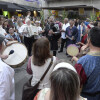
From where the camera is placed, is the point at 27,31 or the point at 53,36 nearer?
the point at 53,36

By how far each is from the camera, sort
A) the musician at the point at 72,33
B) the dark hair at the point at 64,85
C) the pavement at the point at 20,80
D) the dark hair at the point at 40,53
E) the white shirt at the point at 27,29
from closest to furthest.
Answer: the dark hair at the point at 64,85, the dark hair at the point at 40,53, the pavement at the point at 20,80, the white shirt at the point at 27,29, the musician at the point at 72,33

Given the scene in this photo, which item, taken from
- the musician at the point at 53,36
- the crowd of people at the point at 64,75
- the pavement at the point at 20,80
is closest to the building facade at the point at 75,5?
the musician at the point at 53,36

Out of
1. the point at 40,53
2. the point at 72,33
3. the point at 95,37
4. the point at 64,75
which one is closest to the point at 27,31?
the point at 72,33

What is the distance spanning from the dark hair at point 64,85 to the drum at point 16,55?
2.35 metres

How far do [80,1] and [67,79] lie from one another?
56.2 ft

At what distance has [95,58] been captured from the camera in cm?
157

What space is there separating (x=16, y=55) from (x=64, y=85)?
2565 millimetres

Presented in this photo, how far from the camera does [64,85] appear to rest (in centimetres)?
93

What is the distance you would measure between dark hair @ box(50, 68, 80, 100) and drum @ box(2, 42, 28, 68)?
2.35 metres

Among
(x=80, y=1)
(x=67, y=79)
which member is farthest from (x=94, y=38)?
(x=80, y=1)

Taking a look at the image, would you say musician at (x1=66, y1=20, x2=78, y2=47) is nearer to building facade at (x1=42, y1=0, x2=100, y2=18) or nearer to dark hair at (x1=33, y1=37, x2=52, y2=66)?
dark hair at (x1=33, y1=37, x2=52, y2=66)

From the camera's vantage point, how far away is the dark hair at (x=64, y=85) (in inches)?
36.6

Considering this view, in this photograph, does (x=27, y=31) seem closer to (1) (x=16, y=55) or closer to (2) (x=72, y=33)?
(2) (x=72, y=33)

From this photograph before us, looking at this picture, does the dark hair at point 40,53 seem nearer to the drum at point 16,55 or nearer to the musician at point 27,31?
the drum at point 16,55
